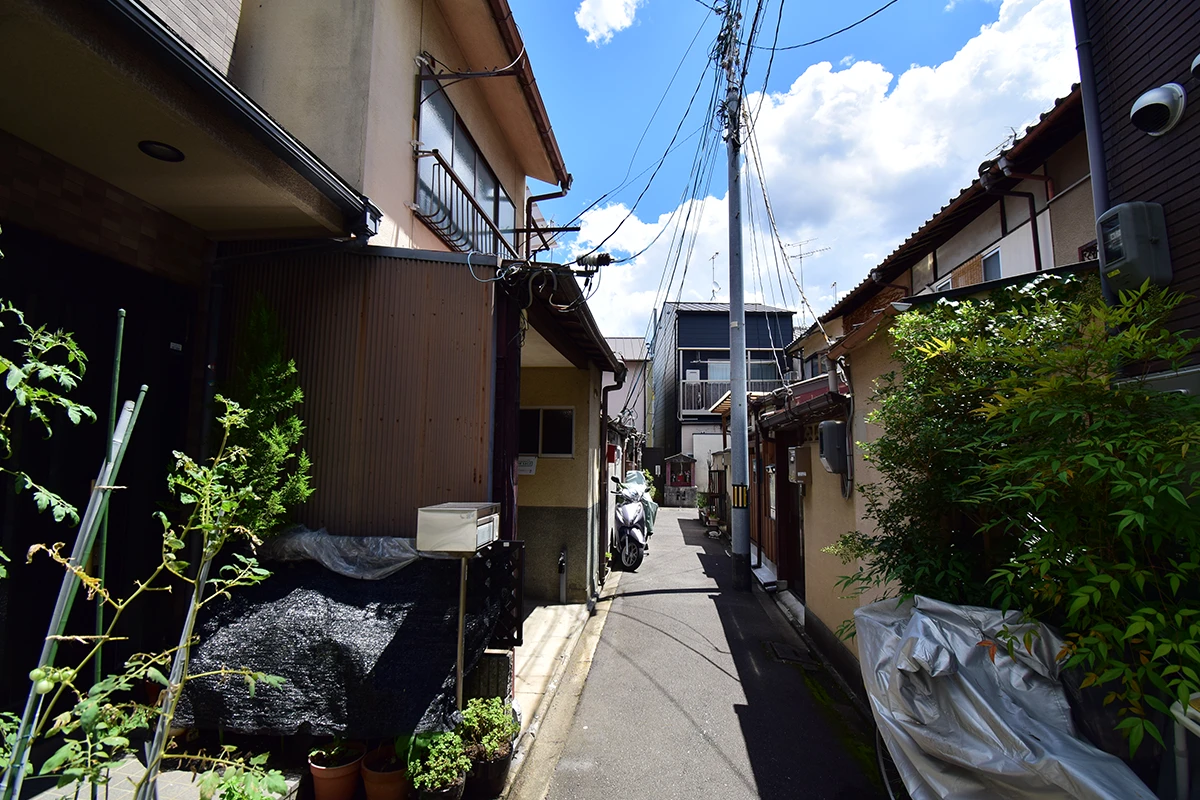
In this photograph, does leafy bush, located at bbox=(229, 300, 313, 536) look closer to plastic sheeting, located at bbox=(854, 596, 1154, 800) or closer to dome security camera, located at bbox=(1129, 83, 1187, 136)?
plastic sheeting, located at bbox=(854, 596, 1154, 800)

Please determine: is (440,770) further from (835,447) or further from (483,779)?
(835,447)

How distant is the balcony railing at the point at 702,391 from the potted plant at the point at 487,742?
2178 cm

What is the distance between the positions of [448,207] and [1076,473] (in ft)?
18.6

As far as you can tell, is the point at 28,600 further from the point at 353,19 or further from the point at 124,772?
the point at 353,19

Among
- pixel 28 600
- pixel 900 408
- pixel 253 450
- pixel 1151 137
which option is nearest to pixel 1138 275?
pixel 1151 137

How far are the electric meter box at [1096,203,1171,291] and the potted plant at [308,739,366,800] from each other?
586 centimetres

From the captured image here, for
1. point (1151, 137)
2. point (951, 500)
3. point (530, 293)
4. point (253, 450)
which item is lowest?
point (951, 500)

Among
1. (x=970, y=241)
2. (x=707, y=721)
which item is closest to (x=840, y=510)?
(x=707, y=721)

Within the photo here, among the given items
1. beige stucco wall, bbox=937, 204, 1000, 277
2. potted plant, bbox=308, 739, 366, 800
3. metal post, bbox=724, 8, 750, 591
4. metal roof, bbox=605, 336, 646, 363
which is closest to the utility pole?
metal post, bbox=724, 8, 750, 591

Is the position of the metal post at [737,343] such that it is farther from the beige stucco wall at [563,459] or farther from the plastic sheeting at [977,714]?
the plastic sheeting at [977,714]

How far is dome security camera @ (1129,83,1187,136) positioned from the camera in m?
3.48

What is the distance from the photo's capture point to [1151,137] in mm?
3697

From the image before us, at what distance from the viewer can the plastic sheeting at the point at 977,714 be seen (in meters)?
2.28

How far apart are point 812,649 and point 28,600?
7.03 metres
